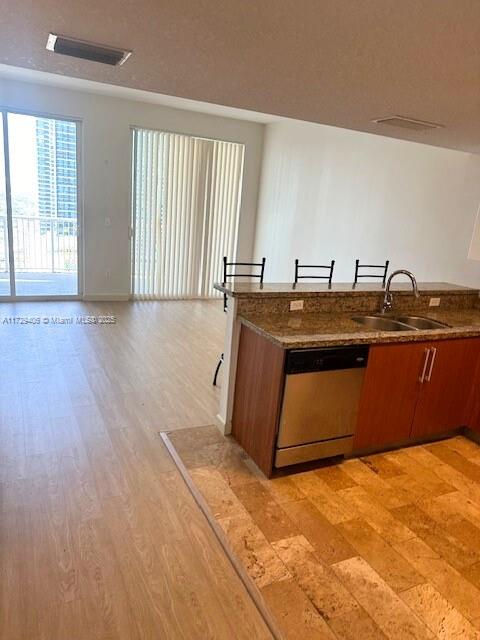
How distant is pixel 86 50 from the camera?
188cm

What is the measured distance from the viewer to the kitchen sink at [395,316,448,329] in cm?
311

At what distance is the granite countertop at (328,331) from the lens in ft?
7.82

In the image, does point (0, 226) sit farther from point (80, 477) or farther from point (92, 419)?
point (80, 477)

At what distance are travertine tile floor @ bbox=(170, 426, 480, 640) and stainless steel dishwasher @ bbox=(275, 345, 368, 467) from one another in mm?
200

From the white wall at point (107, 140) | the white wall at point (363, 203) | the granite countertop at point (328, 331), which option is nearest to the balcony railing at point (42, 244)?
the white wall at point (107, 140)

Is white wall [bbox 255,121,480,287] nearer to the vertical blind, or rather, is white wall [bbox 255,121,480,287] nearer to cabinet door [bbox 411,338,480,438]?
the vertical blind

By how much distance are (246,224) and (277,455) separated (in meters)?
5.41

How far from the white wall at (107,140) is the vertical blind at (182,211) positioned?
15 centimetres

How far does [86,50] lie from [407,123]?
6.50 feet

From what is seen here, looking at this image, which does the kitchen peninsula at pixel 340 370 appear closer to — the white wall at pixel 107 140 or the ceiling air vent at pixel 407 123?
the ceiling air vent at pixel 407 123

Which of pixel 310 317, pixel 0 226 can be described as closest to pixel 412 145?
pixel 310 317

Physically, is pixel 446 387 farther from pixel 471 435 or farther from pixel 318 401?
pixel 318 401

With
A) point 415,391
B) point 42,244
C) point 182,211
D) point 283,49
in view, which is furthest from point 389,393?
point 42,244

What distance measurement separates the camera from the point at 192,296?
7188 millimetres
